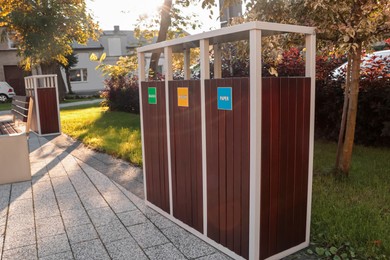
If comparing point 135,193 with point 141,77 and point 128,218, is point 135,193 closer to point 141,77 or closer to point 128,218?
point 128,218

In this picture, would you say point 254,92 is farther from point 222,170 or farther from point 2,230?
point 2,230

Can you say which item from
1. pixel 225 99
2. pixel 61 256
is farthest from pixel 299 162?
pixel 61 256

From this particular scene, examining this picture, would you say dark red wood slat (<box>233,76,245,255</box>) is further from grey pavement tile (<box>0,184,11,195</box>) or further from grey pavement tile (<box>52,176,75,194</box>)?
grey pavement tile (<box>0,184,11,195</box>)

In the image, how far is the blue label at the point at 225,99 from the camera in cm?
289

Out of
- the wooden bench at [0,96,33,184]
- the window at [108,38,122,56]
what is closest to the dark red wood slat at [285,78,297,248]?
the wooden bench at [0,96,33,184]

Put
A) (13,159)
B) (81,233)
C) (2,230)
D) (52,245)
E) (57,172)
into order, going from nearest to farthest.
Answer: (52,245) → (81,233) → (2,230) → (13,159) → (57,172)

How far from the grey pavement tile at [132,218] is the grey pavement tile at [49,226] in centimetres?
62

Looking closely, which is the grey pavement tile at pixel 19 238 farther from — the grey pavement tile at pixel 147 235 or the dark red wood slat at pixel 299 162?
the dark red wood slat at pixel 299 162

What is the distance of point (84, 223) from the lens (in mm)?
3977

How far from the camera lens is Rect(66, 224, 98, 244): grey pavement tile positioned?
3.60 m

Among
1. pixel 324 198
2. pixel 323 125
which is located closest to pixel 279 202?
pixel 324 198

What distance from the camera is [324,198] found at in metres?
4.31

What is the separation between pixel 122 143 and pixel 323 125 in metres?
4.30

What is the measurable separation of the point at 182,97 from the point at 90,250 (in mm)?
1597
